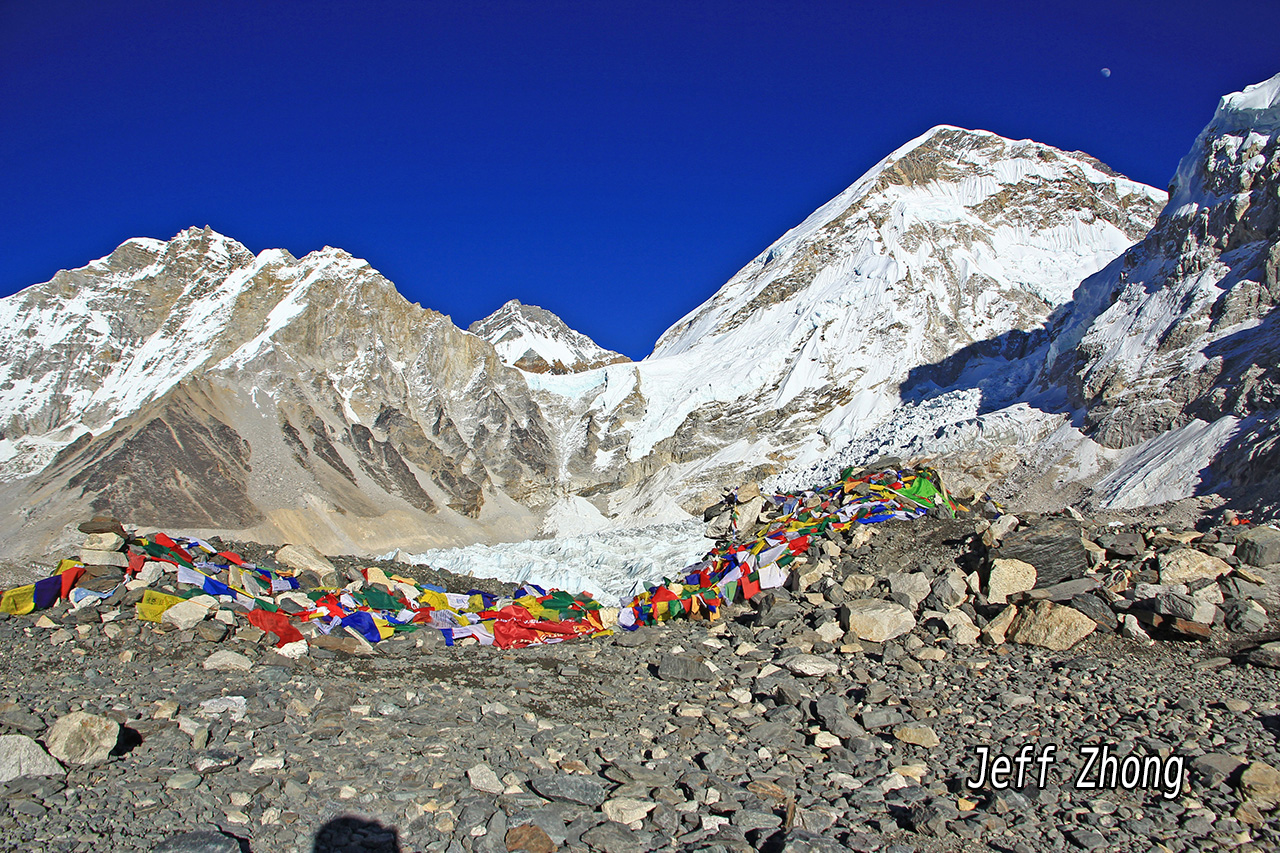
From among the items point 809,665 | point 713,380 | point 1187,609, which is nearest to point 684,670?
point 809,665

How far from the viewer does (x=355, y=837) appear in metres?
4.15

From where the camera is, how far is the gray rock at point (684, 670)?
7758 mm

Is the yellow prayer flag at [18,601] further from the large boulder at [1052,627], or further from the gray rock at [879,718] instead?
the large boulder at [1052,627]

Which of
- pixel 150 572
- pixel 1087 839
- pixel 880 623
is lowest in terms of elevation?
pixel 1087 839

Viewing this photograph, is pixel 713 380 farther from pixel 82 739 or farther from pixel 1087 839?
pixel 82 739

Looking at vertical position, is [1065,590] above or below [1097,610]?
above

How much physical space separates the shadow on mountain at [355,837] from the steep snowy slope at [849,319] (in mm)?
48080

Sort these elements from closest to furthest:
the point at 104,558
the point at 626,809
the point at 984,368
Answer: the point at 626,809 → the point at 104,558 → the point at 984,368

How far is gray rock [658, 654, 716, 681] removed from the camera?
305 inches

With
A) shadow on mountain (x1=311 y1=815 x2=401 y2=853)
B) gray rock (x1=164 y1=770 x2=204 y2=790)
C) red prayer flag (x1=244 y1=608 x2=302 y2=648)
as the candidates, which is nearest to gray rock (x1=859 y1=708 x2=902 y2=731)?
shadow on mountain (x1=311 y1=815 x2=401 y2=853)

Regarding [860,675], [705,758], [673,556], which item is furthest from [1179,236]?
[705,758]

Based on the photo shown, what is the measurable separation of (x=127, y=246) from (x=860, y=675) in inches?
2605

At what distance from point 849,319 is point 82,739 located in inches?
2579

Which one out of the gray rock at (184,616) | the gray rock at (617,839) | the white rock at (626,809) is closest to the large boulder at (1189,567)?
the white rock at (626,809)
